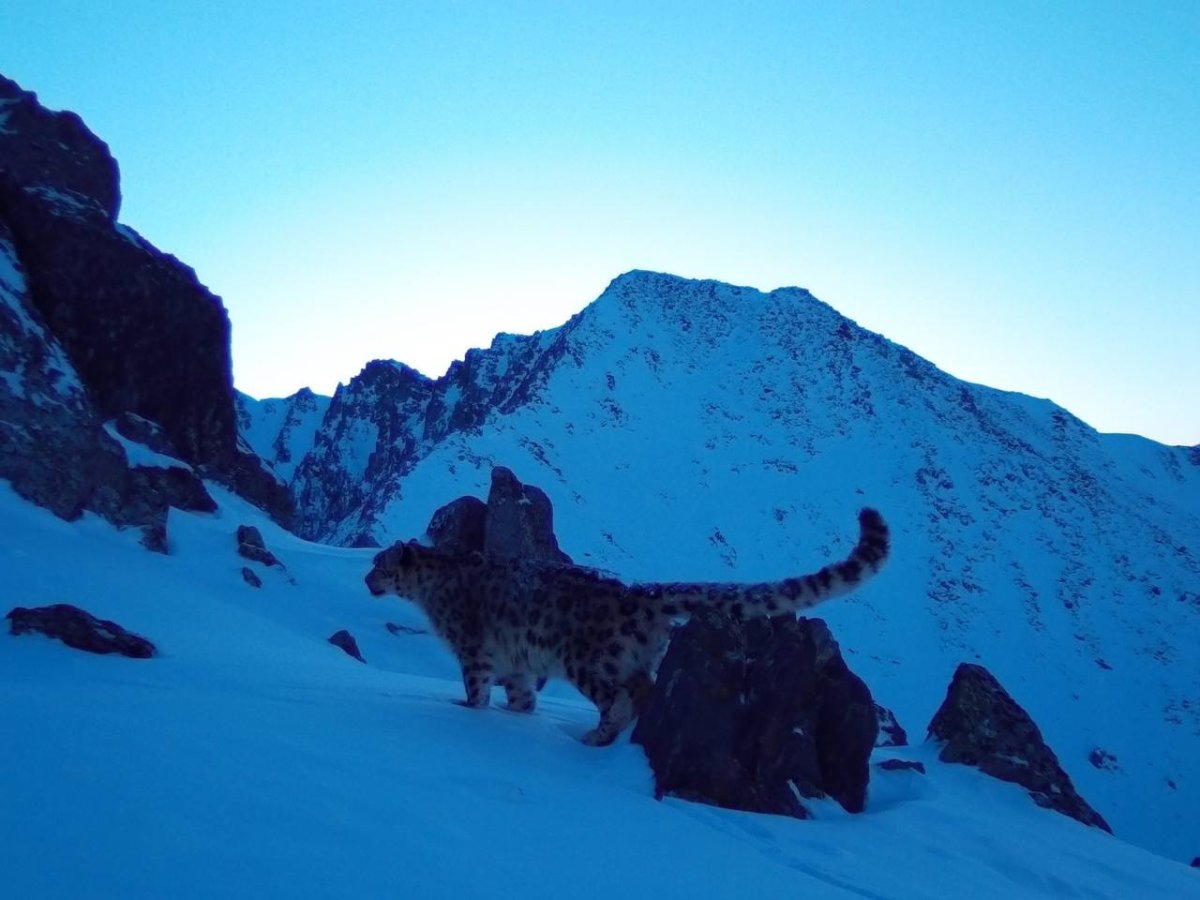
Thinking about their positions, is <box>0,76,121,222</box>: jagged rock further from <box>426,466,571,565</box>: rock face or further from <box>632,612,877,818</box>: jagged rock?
<box>632,612,877,818</box>: jagged rock

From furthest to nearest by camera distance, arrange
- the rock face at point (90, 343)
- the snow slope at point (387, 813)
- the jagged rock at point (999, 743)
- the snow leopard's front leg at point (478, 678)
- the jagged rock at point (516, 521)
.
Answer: the jagged rock at point (516, 521), the rock face at point (90, 343), the jagged rock at point (999, 743), the snow leopard's front leg at point (478, 678), the snow slope at point (387, 813)

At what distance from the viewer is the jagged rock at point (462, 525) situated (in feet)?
89.7

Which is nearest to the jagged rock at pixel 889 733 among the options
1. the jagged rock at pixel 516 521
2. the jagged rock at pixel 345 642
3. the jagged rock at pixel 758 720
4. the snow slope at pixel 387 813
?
the snow slope at pixel 387 813

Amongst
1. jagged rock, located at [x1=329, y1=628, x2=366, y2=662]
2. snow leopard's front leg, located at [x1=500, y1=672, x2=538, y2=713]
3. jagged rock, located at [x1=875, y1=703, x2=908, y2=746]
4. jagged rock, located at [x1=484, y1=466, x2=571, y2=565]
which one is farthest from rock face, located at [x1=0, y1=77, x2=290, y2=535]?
jagged rock, located at [x1=875, y1=703, x2=908, y2=746]

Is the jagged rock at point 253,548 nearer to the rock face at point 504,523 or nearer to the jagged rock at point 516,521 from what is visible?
the rock face at point 504,523

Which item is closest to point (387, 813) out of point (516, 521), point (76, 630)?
point (76, 630)

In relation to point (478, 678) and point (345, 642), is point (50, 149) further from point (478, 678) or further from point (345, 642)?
point (478, 678)

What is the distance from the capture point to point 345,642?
745 inches

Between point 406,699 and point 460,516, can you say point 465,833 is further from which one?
point 460,516

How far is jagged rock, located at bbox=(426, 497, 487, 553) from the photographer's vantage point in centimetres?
2733

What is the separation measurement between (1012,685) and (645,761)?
2296 inches

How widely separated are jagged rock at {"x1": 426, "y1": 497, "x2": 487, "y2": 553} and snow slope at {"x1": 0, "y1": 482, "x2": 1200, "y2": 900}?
16007 mm

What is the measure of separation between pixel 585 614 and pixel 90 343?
18.0m

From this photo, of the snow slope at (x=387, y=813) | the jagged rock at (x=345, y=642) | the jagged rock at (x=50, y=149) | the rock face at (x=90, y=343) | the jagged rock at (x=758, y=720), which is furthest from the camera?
the jagged rock at (x=50, y=149)
